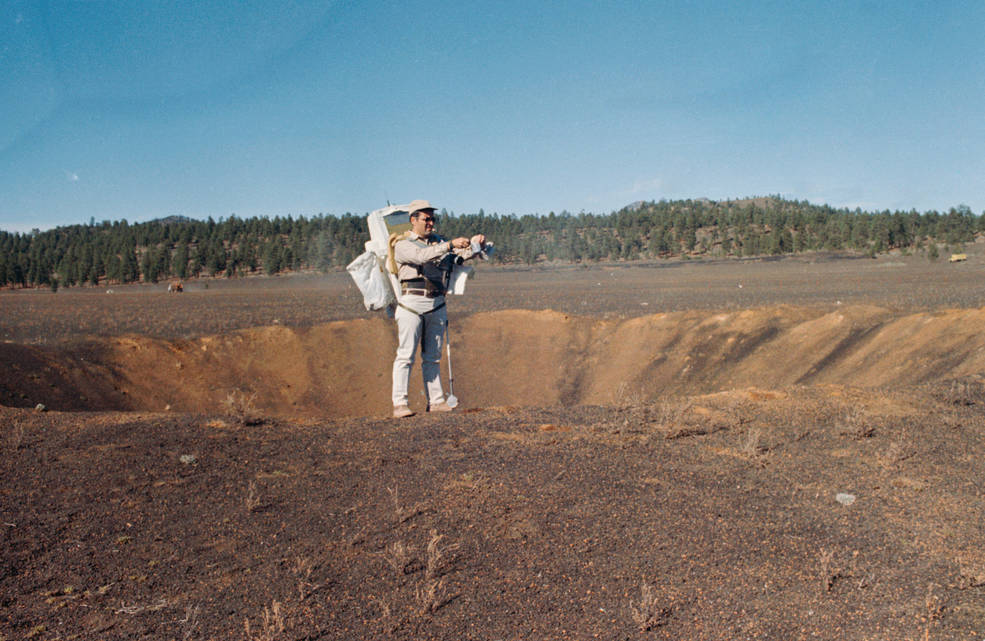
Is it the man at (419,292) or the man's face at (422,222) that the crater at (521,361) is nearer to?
the man at (419,292)

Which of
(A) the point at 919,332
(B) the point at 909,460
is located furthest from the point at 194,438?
(A) the point at 919,332

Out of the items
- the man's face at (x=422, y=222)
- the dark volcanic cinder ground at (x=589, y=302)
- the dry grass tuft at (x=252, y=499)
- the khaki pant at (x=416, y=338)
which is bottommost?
the dark volcanic cinder ground at (x=589, y=302)

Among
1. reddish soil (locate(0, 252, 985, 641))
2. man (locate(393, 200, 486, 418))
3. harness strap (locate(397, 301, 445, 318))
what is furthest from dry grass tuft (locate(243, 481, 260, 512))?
harness strap (locate(397, 301, 445, 318))

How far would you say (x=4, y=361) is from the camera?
423 inches

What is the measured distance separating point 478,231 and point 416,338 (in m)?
95.9

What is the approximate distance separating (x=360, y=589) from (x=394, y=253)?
473cm

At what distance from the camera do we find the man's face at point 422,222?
24.6 feet

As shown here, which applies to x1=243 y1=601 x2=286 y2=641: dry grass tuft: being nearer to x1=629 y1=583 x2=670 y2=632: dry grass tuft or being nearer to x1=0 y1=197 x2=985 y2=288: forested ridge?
x1=629 y1=583 x2=670 y2=632: dry grass tuft

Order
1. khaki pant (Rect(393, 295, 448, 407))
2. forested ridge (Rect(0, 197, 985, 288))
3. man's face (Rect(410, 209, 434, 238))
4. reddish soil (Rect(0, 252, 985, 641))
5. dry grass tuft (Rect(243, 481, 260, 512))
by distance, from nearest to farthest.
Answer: reddish soil (Rect(0, 252, 985, 641)) < dry grass tuft (Rect(243, 481, 260, 512)) < man's face (Rect(410, 209, 434, 238)) < khaki pant (Rect(393, 295, 448, 407)) < forested ridge (Rect(0, 197, 985, 288))

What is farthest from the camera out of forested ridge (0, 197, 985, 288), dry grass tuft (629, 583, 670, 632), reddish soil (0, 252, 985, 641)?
forested ridge (0, 197, 985, 288)

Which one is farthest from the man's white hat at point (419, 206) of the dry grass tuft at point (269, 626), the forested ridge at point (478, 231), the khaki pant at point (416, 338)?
the forested ridge at point (478, 231)

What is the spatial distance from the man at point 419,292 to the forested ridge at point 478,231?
61968mm

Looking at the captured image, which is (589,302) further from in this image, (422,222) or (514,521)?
(514,521)

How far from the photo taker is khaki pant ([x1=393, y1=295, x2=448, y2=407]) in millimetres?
7676
